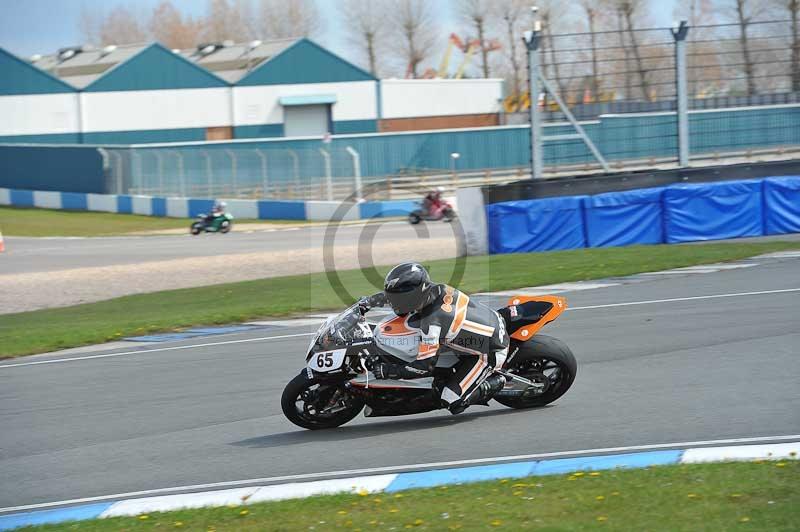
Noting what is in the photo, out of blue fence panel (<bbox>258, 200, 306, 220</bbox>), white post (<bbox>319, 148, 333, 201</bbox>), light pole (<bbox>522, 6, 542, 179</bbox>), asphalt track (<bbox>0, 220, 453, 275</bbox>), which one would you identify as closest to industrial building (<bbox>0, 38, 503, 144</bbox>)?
blue fence panel (<bbox>258, 200, 306, 220</bbox>)

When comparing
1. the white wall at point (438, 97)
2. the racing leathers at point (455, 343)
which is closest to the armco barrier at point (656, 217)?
the racing leathers at point (455, 343)

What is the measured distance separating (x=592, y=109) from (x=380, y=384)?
17.2 metres

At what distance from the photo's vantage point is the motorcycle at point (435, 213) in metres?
35.7

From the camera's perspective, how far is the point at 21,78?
183ft

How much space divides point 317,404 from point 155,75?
2152 inches

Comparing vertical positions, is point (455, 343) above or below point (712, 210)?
below

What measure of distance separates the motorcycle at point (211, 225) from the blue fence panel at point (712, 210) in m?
18.3

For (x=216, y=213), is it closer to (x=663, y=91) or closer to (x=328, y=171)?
(x=328, y=171)

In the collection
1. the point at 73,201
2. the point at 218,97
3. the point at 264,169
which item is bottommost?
the point at 73,201

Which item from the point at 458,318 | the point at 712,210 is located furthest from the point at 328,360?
the point at 712,210

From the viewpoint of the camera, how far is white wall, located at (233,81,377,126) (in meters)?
62.6

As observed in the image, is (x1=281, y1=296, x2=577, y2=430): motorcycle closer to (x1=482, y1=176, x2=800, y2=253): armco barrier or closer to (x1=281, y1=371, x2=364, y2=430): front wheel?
(x1=281, y1=371, x2=364, y2=430): front wheel

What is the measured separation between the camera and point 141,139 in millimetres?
58938

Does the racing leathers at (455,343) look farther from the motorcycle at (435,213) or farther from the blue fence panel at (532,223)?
the motorcycle at (435,213)
